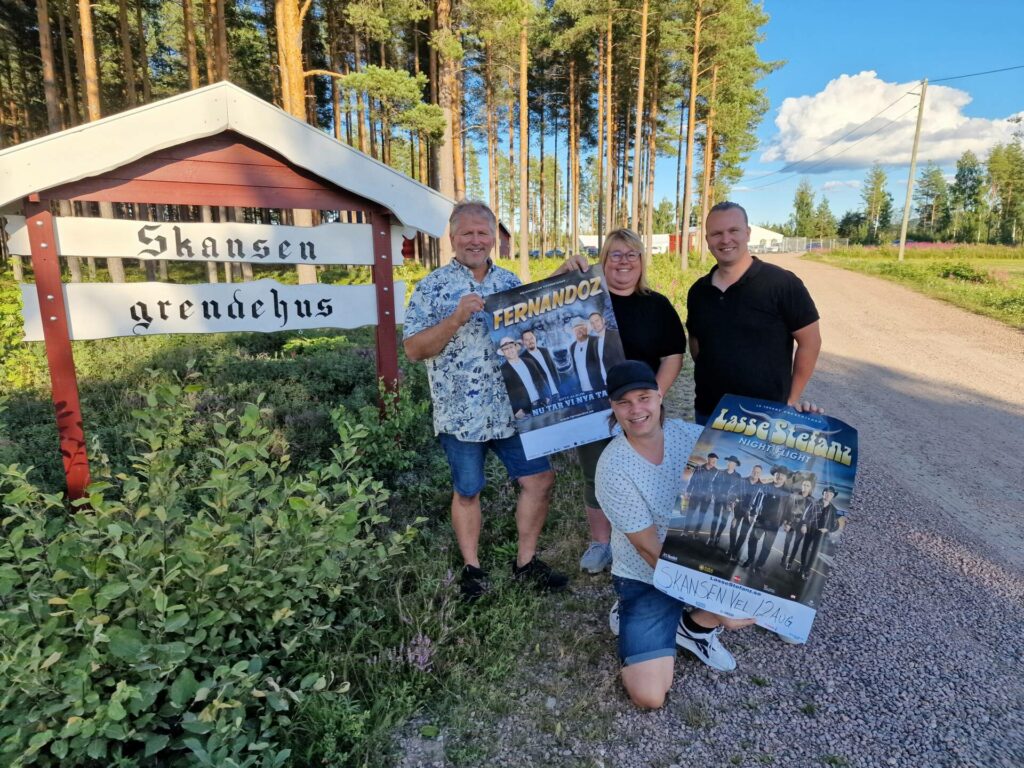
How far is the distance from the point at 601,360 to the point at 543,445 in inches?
21.5

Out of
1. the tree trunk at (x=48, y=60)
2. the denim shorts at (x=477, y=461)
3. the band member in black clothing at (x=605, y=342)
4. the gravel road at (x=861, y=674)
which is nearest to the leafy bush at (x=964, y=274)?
the gravel road at (x=861, y=674)

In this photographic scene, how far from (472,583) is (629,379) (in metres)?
→ 1.48

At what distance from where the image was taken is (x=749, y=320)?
10.0ft

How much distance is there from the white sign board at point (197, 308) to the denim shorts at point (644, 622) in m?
2.96

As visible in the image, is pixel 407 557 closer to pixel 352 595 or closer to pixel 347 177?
pixel 352 595

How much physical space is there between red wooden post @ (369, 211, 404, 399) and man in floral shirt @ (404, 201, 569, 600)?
5.53 feet

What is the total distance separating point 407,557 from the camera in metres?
3.47

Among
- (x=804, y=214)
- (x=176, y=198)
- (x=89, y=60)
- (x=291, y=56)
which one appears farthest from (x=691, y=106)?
(x=804, y=214)

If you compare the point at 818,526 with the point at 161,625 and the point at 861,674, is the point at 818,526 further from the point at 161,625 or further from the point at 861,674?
the point at 161,625

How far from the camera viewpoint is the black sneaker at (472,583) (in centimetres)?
316

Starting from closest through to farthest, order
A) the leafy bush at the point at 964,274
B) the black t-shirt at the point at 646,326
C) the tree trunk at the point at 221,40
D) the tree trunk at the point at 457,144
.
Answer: the black t-shirt at the point at 646,326, the tree trunk at the point at 221,40, the tree trunk at the point at 457,144, the leafy bush at the point at 964,274

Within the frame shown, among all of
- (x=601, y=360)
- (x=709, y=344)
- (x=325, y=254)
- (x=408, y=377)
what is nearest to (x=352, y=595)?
(x=601, y=360)

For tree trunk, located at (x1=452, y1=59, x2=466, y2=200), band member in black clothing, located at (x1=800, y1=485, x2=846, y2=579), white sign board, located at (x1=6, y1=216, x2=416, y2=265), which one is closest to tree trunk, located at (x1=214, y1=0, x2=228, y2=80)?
tree trunk, located at (x1=452, y1=59, x2=466, y2=200)

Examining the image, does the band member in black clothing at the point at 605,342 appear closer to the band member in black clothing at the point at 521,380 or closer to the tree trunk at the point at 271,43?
the band member in black clothing at the point at 521,380
